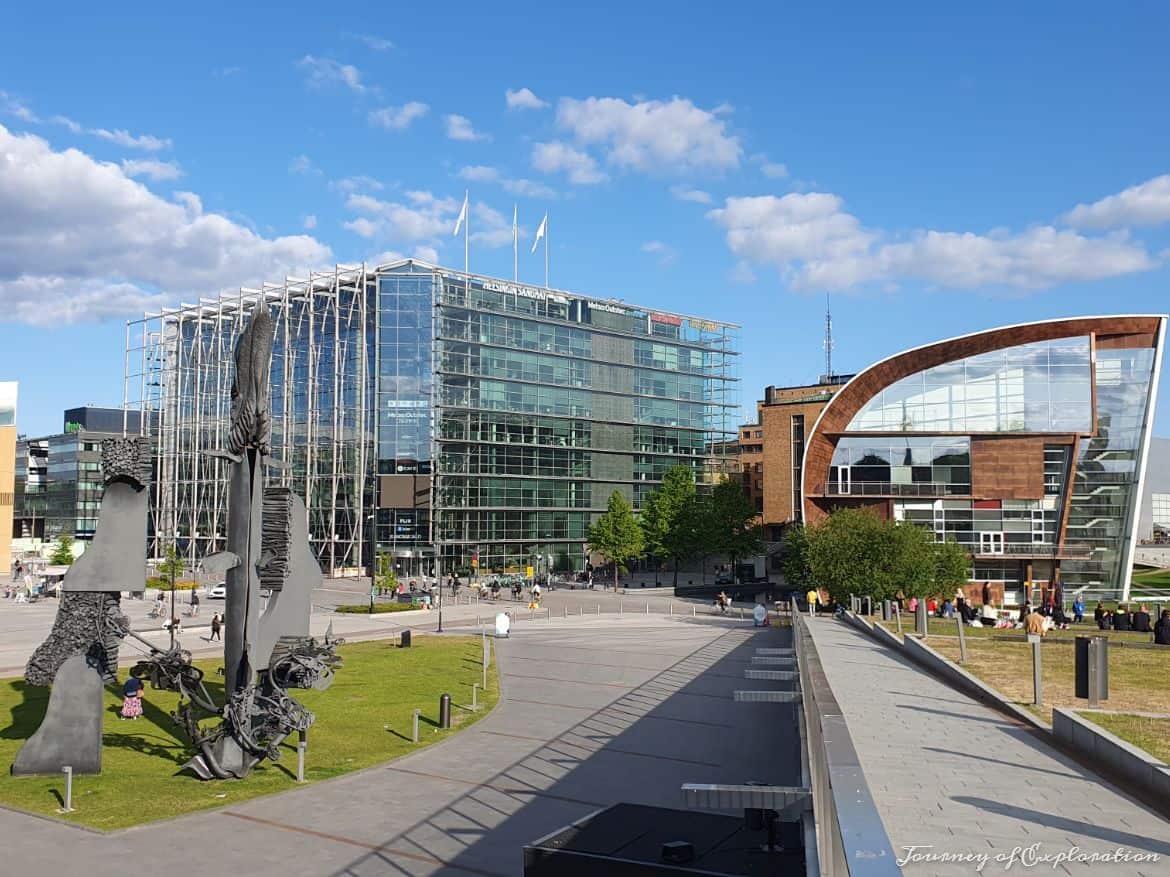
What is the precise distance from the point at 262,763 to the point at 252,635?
2.79m

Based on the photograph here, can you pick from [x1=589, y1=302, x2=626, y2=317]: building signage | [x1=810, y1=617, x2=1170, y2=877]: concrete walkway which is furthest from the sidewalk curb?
[x1=589, y1=302, x2=626, y2=317]: building signage

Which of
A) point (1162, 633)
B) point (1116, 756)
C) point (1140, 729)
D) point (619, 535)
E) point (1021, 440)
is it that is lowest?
point (1162, 633)

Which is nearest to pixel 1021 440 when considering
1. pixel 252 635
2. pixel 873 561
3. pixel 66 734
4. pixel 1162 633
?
pixel 873 561

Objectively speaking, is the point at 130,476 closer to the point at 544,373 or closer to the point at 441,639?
the point at 441,639

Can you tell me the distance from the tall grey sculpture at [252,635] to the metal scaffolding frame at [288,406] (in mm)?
57381

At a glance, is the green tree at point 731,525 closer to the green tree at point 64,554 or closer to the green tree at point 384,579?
the green tree at point 384,579

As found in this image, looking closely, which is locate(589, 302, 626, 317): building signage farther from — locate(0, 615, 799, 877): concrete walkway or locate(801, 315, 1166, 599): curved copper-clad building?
locate(0, 615, 799, 877): concrete walkway

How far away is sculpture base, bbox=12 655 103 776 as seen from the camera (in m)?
18.5

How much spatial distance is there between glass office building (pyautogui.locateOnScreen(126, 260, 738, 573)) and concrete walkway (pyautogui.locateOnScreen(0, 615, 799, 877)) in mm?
53226

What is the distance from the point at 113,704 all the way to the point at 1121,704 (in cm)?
2466

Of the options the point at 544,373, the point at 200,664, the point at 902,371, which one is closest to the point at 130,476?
the point at 200,664

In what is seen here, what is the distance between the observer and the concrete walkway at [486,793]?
547 inches

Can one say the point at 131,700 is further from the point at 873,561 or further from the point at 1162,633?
the point at 873,561

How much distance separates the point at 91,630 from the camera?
1883cm
